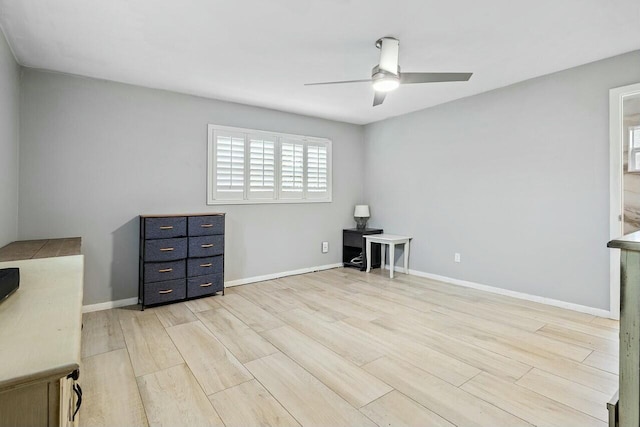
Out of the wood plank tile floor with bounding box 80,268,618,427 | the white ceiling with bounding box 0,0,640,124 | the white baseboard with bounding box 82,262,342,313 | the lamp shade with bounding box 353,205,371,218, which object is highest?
the white ceiling with bounding box 0,0,640,124

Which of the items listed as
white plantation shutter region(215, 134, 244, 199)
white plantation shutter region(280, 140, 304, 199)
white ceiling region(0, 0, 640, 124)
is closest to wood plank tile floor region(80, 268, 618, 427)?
white plantation shutter region(215, 134, 244, 199)

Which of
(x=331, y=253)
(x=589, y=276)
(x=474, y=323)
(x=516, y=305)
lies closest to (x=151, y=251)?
(x=331, y=253)

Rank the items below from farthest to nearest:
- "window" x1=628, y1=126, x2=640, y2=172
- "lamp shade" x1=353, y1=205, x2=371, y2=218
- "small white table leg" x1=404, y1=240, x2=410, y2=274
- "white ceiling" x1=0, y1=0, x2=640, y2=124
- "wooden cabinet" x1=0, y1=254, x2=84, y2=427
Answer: "lamp shade" x1=353, y1=205, x2=371, y2=218 < "small white table leg" x1=404, y1=240, x2=410, y2=274 < "window" x1=628, y1=126, x2=640, y2=172 < "white ceiling" x1=0, y1=0, x2=640, y2=124 < "wooden cabinet" x1=0, y1=254, x2=84, y2=427

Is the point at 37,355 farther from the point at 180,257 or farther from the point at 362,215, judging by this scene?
the point at 362,215

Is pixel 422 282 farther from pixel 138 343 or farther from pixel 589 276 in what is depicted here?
pixel 138 343

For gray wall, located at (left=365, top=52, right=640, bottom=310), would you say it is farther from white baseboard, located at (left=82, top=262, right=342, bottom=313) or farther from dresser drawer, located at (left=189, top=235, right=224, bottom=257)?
dresser drawer, located at (left=189, top=235, right=224, bottom=257)

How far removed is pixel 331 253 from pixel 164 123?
10.1 feet

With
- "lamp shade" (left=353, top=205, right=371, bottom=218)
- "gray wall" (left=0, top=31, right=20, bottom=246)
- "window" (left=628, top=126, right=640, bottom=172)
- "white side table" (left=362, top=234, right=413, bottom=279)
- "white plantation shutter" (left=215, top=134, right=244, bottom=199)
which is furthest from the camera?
"lamp shade" (left=353, top=205, right=371, bottom=218)

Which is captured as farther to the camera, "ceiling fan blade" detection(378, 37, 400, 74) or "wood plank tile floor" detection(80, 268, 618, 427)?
"ceiling fan blade" detection(378, 37, 400, 74)

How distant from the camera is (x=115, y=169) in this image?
354 cm

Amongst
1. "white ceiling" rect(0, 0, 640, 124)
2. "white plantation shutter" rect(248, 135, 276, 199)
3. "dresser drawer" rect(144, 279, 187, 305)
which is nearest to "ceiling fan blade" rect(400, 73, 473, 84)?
"white ceiling" rect(0, 0, 640, 124)

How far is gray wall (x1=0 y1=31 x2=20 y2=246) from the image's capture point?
255cm

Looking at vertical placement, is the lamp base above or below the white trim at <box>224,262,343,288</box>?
above

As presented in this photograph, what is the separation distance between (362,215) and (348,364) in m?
3.33
